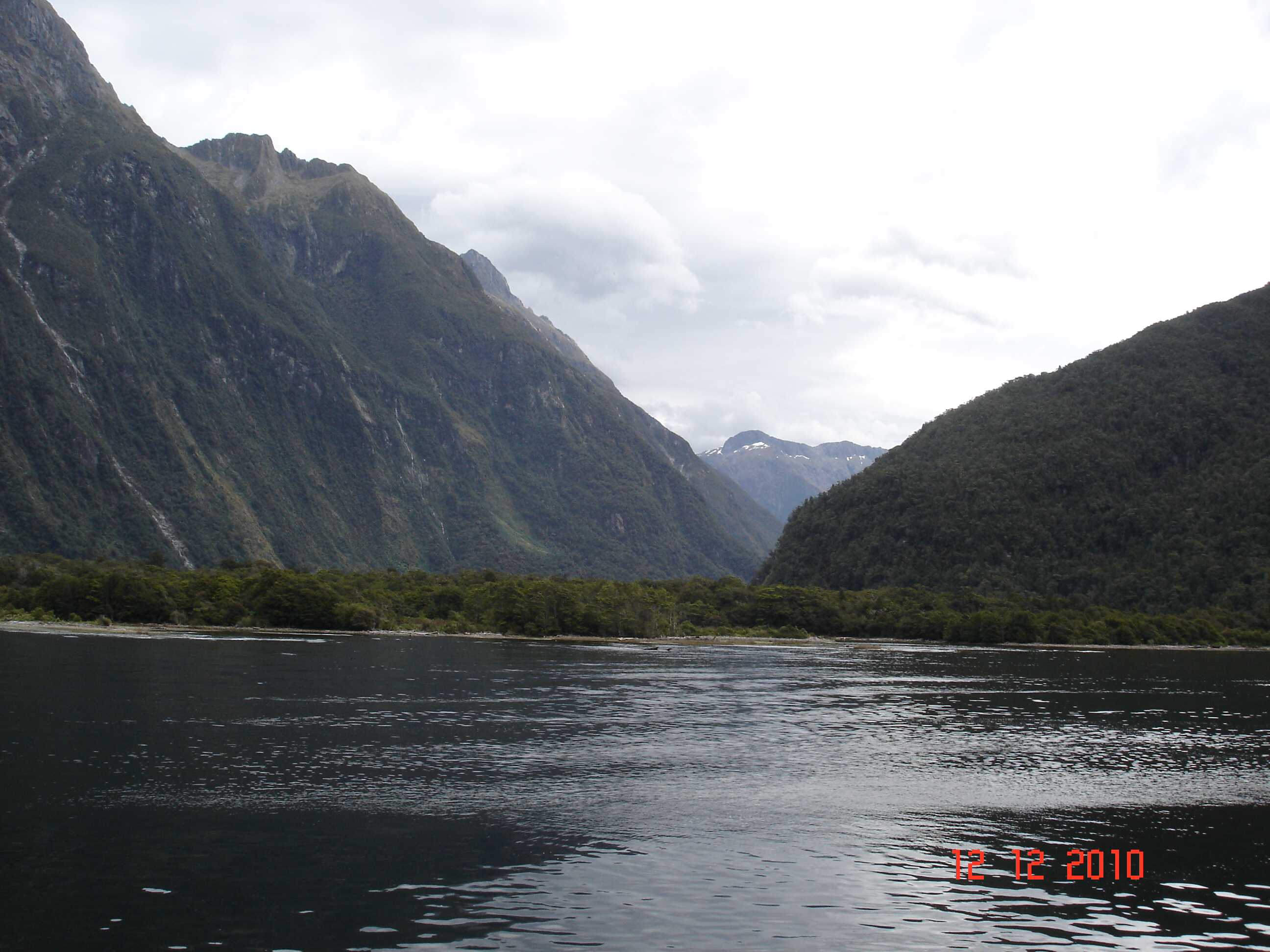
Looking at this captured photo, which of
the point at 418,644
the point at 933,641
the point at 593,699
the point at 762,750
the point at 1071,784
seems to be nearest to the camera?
the point at 1071,784

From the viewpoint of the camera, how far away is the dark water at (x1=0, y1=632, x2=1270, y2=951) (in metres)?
28.4

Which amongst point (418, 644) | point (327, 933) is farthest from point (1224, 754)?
point (418, 644)

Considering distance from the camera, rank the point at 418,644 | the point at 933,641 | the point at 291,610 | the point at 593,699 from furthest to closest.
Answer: the point at 933,641
the point at 291,610
the point at 418,644
the point at 593,699

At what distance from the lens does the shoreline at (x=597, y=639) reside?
145 metres

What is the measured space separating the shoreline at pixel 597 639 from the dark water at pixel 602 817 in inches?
2624

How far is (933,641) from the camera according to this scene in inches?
7436

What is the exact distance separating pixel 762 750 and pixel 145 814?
1238 inches

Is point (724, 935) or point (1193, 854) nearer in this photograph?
point (724, 935)

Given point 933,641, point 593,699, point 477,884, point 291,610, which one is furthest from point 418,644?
point 477,884

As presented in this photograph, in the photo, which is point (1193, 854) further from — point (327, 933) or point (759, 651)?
point (759, 651)
